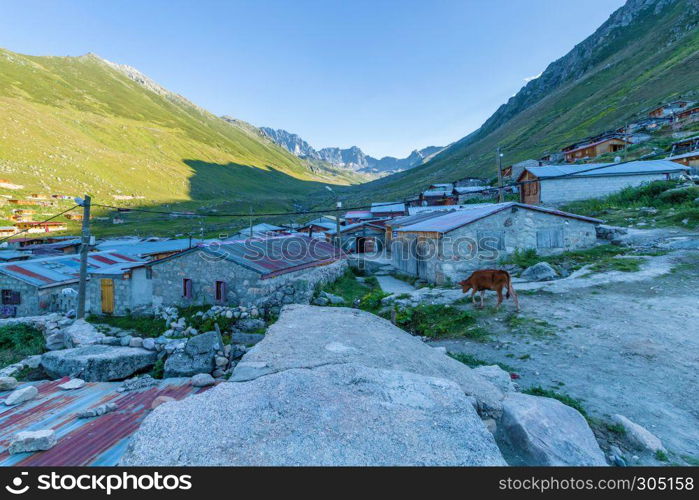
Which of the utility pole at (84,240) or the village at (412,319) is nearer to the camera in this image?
the village at (412,319)

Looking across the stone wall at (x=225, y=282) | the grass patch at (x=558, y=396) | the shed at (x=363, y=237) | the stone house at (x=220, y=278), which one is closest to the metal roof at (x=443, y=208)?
the shed at (x=363, y=237)

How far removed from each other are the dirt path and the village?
0.06 m

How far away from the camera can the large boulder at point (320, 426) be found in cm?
375

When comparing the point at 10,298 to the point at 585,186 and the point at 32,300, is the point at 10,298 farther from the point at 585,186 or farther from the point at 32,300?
the point at 585,186

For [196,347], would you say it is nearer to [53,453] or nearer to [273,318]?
[53,453]

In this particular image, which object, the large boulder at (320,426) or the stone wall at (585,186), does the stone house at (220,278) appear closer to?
the large boulder at (320,426)

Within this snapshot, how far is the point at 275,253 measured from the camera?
2266cm

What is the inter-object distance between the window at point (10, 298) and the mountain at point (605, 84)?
8426 cm

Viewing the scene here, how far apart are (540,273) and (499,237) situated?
12.3ft

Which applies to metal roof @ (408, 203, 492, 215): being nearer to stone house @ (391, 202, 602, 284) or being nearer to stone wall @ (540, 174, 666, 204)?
stone wall @ (540, 174, 666, 204)

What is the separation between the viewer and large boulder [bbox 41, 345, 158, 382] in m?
8.43

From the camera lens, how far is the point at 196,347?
314 inches

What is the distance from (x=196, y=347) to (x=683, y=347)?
12939 millimetres

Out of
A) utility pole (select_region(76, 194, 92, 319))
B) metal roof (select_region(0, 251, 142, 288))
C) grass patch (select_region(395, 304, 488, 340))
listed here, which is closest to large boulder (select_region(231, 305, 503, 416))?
grass patch (select_region(395, 304, 488, 340))
